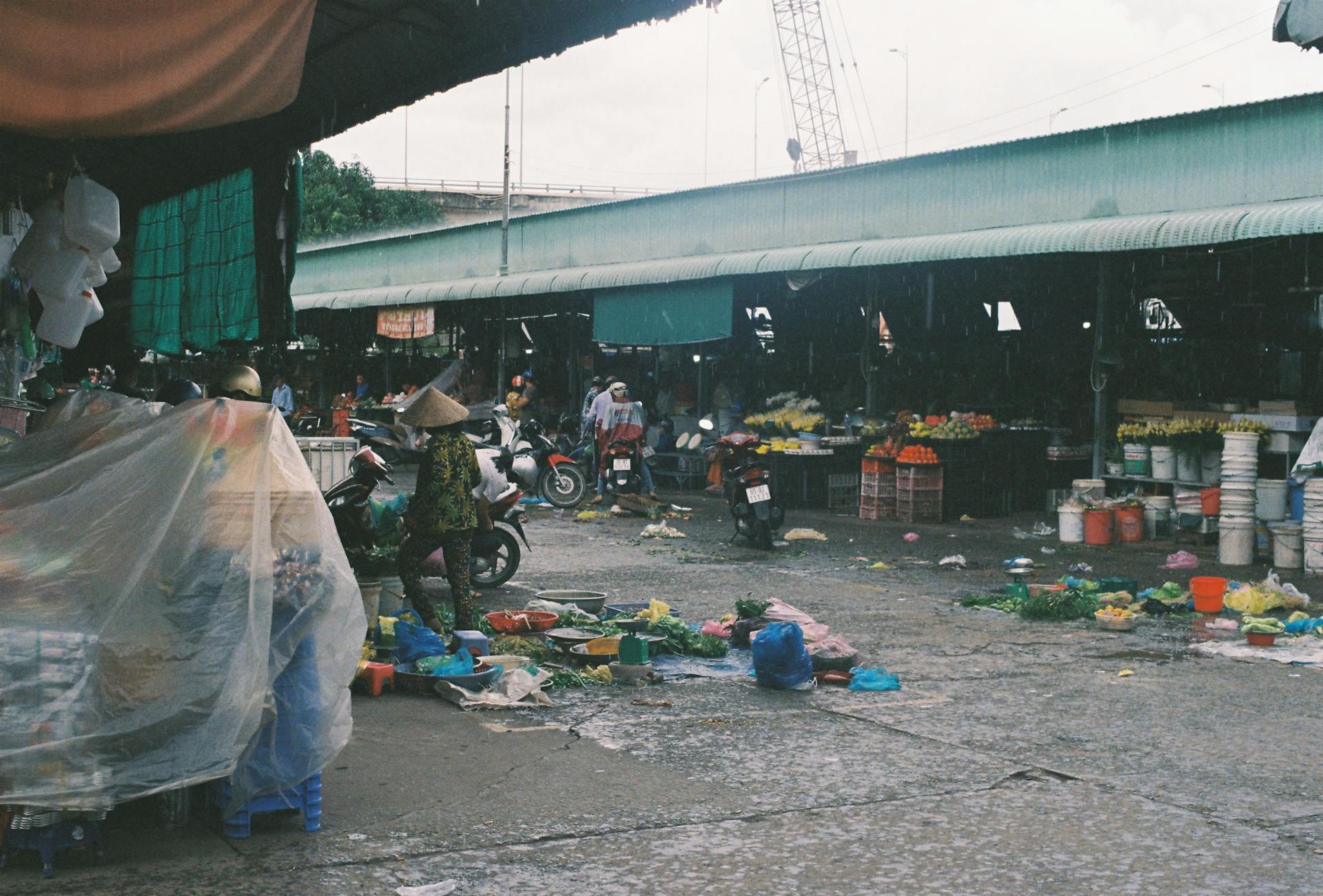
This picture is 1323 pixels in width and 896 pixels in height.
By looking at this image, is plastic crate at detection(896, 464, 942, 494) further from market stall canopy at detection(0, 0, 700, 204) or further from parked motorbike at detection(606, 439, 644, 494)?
market stall canopy at detection(0, 0, 700, 204)

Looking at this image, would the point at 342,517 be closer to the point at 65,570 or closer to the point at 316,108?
the point at 316,108

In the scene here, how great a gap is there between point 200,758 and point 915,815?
279 centimetres

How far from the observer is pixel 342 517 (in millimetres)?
8773

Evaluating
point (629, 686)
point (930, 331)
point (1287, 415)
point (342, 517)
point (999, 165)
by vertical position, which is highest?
point (999, 165)

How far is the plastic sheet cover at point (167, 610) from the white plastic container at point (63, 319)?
2798mm

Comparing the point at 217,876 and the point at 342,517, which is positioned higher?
the point at 342,517

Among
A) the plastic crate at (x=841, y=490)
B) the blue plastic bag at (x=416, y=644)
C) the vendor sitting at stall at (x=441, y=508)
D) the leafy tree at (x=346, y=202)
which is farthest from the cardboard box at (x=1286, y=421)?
the leafy tree at (x=346, y=202)

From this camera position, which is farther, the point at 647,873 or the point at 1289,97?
the point at 1289,97

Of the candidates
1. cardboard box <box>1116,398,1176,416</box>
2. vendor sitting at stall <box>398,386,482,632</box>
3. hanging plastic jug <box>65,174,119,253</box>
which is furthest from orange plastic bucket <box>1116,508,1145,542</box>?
hanging plastic jug <box>65,174,119,253</box>

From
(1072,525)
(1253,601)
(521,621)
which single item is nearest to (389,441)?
(1072,525)

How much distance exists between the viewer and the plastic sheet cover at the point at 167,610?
429 cm

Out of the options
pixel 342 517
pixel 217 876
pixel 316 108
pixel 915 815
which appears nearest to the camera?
pixel 217 876

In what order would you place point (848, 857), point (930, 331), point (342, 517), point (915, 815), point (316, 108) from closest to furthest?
point (848, 857), point (915, 815), point (316, 108), point (342, 517), point (930, 331)

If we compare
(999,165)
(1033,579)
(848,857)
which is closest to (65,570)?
(848,857)
